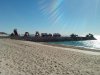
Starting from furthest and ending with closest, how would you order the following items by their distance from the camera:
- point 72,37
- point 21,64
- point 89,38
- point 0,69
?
point 89,38 < point 72,37 < point 21,64 < point 0,69

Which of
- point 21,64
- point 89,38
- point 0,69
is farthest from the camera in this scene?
point 89,38

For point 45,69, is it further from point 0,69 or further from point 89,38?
point 89,38

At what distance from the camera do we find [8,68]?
1005cm

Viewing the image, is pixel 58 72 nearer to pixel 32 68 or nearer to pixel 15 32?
pixel 32 68

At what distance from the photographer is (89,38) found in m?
121

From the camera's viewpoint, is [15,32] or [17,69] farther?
[15,32]

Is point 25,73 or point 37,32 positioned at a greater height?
point 37,32

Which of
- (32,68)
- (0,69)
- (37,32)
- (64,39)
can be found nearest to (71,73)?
(32,68)

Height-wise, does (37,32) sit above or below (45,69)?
above

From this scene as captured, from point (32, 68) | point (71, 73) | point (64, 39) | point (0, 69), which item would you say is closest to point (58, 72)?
point (71, 73)

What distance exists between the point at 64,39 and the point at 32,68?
8953 cm

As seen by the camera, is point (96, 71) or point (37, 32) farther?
point (37, 32)

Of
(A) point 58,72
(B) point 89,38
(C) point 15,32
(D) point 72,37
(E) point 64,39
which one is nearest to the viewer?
(A) point 58,72

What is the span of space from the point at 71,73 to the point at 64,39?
8962cm
